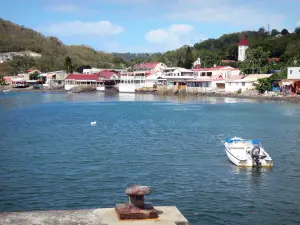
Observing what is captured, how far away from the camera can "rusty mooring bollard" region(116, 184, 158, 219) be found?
8.23m

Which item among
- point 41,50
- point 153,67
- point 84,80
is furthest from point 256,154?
point 41,50

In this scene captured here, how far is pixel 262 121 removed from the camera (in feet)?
115

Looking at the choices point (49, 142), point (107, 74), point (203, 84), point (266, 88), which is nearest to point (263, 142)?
point (49, 142)

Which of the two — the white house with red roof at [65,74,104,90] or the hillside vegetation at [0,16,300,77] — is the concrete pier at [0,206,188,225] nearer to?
the hillside vegetation at [0,16,300,77]

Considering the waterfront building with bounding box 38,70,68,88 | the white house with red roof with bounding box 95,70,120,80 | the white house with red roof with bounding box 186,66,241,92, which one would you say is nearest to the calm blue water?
the white house with red roof with bounding box 186,66,241,92

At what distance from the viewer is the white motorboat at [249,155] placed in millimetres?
17531

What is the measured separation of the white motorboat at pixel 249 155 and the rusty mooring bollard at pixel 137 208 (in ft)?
32.7

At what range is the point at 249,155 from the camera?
1833cm

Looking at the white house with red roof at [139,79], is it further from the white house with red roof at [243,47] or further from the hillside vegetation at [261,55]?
the white house with red roof at [243,47]

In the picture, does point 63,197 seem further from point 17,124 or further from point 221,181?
point 17,124

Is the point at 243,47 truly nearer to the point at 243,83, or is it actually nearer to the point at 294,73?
the point at 243,83

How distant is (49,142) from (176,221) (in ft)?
59.0

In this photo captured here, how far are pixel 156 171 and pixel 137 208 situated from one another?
870 cm

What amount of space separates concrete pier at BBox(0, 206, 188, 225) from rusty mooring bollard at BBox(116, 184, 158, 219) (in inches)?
4.1
